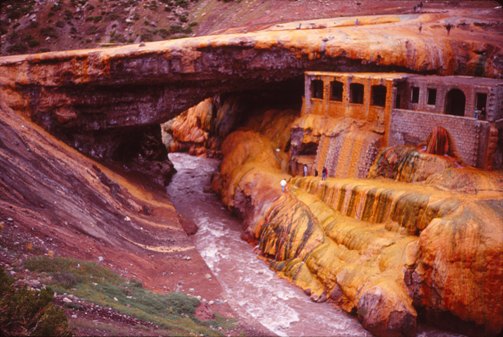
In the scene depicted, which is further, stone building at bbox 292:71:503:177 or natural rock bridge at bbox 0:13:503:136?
natural rock bridge at bbox 0:13:503:136

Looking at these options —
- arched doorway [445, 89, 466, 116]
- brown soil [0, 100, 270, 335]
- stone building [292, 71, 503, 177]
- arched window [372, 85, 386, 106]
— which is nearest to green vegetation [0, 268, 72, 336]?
brown soil [0, 100, 270, 335]

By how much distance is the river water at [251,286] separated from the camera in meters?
21.6

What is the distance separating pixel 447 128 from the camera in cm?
2538

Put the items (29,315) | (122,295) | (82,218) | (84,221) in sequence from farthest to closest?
(82,218) < (84,221) < (122,295) < (29,315)

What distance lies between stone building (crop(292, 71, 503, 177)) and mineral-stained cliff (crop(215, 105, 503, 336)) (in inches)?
42.0

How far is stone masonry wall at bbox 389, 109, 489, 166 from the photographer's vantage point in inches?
952

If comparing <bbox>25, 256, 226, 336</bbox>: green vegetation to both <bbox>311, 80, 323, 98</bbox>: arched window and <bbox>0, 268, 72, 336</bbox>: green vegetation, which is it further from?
<bbox>311, 80, 323, 98</bbox>: arched window

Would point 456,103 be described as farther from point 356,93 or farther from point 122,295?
point 122,295

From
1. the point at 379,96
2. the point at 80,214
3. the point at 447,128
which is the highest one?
the point at 379,96

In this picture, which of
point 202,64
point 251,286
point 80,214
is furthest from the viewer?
point 202,64

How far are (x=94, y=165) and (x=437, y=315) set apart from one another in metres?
21.6

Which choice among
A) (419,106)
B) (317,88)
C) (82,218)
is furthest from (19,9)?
(419,106)

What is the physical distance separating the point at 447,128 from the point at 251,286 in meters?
11.8

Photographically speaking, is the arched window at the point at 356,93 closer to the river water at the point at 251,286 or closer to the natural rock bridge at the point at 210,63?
the natural rock bridge at the point at 210,63
